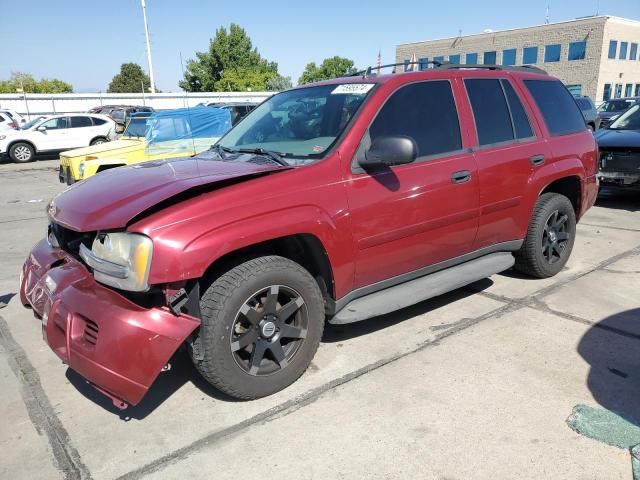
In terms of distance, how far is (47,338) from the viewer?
2.73 m

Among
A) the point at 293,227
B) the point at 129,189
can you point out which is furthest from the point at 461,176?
the point at 129,189

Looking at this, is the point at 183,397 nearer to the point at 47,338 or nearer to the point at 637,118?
the point at 47,338

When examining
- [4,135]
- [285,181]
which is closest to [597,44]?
[4,135]

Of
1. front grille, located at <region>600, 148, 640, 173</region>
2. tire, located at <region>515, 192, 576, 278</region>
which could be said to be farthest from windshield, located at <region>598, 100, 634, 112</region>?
tire, located at <region>515, 192, 576, 278</region>

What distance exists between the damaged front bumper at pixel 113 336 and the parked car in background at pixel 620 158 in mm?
7561

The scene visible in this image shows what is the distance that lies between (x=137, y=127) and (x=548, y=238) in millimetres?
8811

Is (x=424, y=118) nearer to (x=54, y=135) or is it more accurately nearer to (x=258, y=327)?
(x=258, y=327)

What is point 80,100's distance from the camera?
32625 mm

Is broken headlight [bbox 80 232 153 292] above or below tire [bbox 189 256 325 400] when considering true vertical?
above

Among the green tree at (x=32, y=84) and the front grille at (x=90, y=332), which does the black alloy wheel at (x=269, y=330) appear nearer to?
the front grille at (x=90, y=332)

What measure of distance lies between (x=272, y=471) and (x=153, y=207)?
4.77 ft

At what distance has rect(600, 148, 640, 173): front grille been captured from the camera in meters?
7.59

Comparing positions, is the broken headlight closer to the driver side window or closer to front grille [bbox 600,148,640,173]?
front grille [bbox 600,148,640,173]

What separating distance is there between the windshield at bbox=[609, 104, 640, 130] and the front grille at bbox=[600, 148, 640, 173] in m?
1.14
